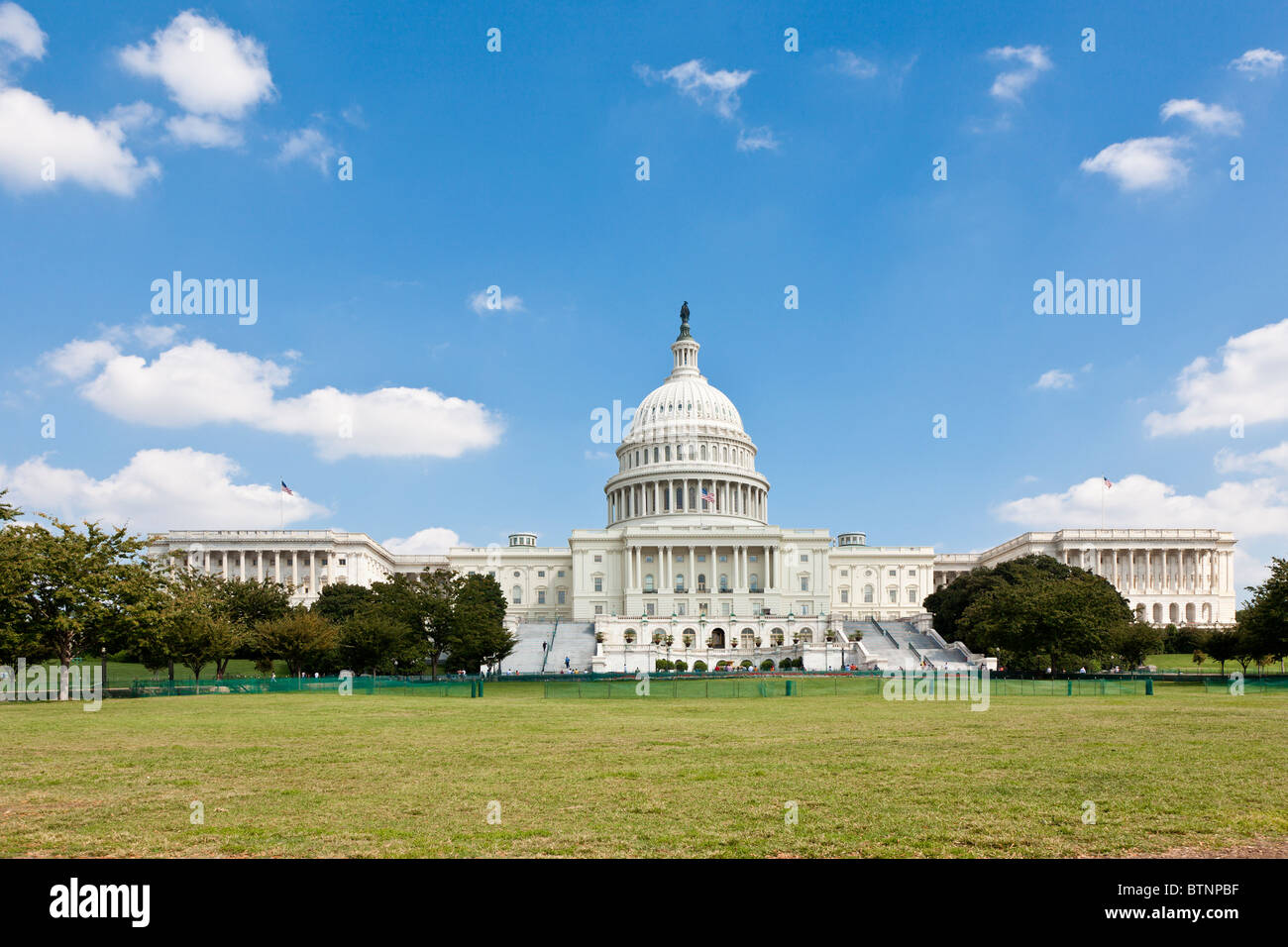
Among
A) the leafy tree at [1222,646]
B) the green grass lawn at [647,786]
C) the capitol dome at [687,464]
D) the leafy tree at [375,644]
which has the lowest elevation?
the leafy tree at [1222,646]

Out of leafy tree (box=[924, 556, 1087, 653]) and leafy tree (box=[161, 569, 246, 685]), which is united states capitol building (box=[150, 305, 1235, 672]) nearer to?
leafy tree (box=[924, 556, 1087, 653])

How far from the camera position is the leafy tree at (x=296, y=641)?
239ft

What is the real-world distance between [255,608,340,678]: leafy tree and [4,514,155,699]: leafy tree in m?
16.5

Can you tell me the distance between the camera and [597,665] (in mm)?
98875

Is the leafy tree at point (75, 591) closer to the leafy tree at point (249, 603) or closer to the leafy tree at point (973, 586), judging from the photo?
the leafy tree at point (249, 603)

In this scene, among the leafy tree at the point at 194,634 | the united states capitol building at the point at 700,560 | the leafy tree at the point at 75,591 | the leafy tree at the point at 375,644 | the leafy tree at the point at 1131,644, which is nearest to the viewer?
the leafy tree at the point at 75,591

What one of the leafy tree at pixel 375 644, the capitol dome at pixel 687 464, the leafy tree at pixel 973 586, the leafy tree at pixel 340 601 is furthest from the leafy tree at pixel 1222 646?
the leafy tree at pixel 340 601

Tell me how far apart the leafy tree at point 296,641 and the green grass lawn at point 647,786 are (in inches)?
1433

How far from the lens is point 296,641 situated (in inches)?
2872

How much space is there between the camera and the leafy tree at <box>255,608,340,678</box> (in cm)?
7296

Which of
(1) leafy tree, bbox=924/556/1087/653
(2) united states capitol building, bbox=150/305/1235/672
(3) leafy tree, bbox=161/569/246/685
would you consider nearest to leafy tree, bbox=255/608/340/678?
(3) leafy tree, bbox=161/569/246/685

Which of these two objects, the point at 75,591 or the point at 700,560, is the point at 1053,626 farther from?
the point at 700,560

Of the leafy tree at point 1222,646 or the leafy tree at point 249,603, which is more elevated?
the leafy tree at point 249,603
